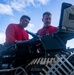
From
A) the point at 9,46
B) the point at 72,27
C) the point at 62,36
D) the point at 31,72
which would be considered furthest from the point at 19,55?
the point at 72,27

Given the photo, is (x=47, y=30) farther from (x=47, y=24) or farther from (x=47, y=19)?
(x=47, y=19)

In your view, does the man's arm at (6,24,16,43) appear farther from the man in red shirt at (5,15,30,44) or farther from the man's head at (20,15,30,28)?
the man's head at (20,15,30,28)

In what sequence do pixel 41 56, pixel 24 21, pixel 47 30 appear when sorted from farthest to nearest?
pixel 24 21 → pixel 47 30 → pixel 41 56

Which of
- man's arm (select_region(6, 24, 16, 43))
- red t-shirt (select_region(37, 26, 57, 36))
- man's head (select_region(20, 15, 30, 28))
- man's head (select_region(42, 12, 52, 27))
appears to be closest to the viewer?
man's arm (select_region(6, 24, 16, 43))

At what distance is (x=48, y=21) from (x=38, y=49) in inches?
102

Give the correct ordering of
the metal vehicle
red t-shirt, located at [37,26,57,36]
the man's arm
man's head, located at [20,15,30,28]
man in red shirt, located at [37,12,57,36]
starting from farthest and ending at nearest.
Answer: man's head, located at [20,15,30,28] → man in red shirt, located at [37,12,57,36] → red t-shirt, located at [37,26,57,36] → the man's arm → the metal vehicle

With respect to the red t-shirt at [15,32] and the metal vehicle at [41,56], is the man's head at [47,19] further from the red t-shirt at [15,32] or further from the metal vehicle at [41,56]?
the metal vehicle at [41,56]

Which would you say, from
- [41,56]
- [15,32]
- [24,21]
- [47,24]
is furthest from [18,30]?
[41,56]

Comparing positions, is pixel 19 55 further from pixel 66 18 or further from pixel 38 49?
pixel 66 18

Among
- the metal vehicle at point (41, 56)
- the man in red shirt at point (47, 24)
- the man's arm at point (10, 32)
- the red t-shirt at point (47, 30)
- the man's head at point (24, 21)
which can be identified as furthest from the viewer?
the man's head at point (24, 21)

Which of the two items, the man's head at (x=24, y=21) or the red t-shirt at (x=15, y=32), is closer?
the red t-shirt at (x=15, y=32)

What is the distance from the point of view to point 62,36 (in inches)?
169

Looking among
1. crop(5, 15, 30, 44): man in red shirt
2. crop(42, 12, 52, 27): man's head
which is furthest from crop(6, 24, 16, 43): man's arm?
crop(42, 12, 52, 27): man's head

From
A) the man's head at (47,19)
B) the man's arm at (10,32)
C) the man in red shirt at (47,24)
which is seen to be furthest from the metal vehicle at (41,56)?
the man's head at (47,19)
